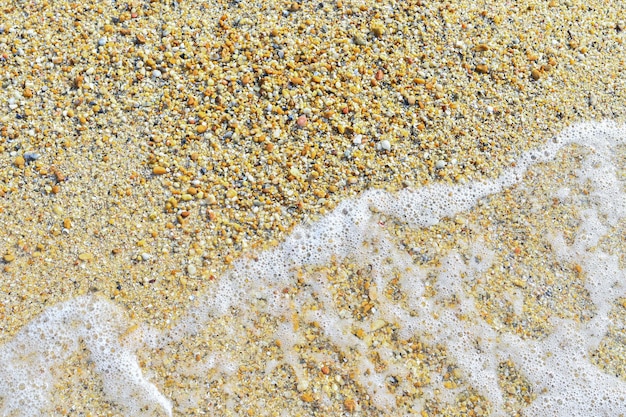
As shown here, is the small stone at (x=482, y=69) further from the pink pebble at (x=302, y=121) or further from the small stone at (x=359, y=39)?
the pink pebble at (x=302, y=121)

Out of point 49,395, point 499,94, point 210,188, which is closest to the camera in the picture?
point 49,395

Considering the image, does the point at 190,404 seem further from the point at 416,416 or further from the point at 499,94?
the point at 499,94

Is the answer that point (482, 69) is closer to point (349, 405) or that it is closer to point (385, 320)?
point (385, 320)

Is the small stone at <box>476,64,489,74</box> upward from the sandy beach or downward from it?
upward

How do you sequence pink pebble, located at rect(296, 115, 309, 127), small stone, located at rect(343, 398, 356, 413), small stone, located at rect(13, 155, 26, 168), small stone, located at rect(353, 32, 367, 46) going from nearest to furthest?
small stone, located at rect(343, 398, 356, 413) → small stone, located at rect(13, 155, 26, 168) → pink pebble, located at rect(296, 115, 309, 127) → small stone, located at rect(353, 32, 367, 46)

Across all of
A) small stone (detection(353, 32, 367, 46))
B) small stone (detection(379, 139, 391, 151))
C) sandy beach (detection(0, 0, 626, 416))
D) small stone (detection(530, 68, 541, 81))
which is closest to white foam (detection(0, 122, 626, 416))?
sandy beach (detection(0, 0, 626, 416))

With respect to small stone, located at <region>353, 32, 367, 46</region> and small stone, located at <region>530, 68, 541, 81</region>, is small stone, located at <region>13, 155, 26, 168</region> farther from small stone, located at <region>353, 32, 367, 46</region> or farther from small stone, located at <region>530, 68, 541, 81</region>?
small stone, located at <region>530, 68, 541, 81</region>

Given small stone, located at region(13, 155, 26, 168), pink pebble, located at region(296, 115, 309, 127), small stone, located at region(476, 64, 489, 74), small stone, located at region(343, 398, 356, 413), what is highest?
small stone, located at region(476, 64, 489, 74)

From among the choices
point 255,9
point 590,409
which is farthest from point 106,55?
point 590,409

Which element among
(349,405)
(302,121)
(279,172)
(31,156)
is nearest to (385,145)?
(302,121)
